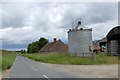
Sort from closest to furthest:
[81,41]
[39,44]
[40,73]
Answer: [40,73] < [81,41] < [39,44]

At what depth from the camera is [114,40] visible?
49.9 metres

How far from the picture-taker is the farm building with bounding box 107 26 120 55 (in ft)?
160

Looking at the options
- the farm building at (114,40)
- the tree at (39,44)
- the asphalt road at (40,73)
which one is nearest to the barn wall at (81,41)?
the farm building at (114,40)

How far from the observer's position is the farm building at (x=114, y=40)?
4869cm

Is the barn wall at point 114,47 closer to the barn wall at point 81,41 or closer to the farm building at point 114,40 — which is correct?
the farm building at point 114,40

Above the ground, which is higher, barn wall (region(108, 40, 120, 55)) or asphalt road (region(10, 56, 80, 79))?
barn wall (region(108, 40, 120, 55))

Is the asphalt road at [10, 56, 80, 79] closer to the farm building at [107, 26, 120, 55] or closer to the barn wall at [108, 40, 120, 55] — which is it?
the farm building at [107, 26, 120, 55]

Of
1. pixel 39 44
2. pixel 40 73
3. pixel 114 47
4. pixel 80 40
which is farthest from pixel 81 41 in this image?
pixel 39 44

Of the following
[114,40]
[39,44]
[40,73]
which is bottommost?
[40,73]

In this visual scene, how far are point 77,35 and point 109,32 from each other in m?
6.33

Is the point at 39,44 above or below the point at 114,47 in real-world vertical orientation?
above

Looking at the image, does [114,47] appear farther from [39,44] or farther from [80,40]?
[39,44]

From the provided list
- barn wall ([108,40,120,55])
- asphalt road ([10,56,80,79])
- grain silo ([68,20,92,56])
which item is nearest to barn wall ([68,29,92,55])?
grain silo ([68,20,92,56])

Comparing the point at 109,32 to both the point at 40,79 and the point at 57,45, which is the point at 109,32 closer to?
the point at 40,79
